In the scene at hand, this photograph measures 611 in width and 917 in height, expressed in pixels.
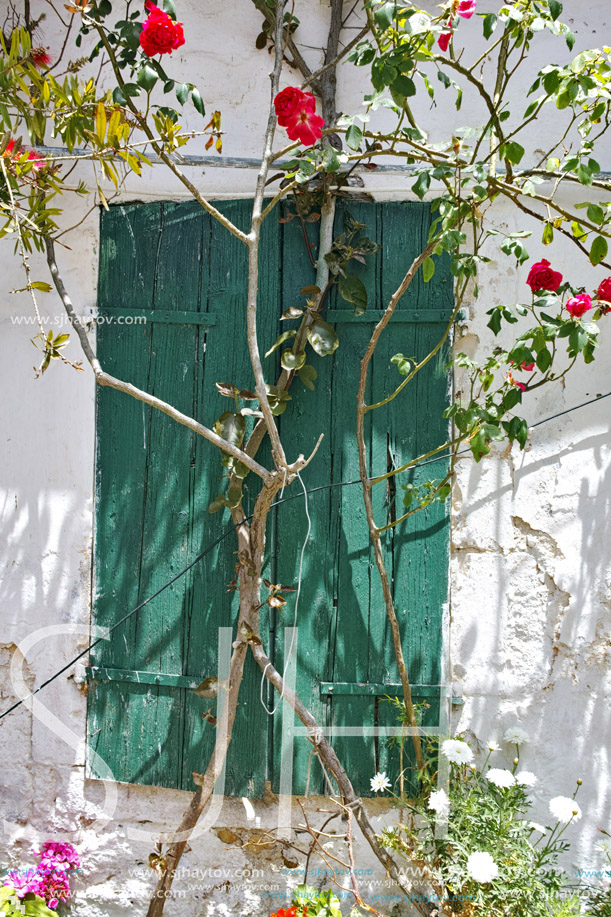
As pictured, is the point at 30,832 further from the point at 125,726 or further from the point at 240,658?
the point at 240,658

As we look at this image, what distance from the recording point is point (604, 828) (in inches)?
92.7

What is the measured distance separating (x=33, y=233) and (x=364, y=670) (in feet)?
5.65

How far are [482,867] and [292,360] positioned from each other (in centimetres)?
151

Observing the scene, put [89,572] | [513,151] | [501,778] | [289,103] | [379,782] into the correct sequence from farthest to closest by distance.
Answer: [89,572] < [379,782] < [501,778] < [289,103] < [513,151]

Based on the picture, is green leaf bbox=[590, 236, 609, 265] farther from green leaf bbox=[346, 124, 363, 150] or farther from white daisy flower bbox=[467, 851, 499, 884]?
white daisy flower bbox=[467, 851, 499, 884]

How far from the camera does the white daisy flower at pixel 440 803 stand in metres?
2.13

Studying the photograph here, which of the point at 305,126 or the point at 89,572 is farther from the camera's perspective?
the point at 89,572

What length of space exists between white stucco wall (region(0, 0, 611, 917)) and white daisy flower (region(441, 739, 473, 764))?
19cm

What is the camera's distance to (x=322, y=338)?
2332 millimetres

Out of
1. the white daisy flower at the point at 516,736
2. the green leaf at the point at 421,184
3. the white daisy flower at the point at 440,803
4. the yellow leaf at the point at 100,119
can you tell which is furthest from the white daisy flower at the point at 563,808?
the yellow leaf at the point at 100,119

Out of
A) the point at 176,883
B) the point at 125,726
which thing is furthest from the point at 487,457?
the point at 176,883

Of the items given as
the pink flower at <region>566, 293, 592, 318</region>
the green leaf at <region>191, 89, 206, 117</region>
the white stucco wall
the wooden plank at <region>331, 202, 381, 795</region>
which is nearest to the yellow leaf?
the green leaf at <region>191, 89, 206, 117</region>

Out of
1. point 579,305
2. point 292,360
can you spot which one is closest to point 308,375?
point 292,360

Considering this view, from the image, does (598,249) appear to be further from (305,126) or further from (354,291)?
(305,126)
